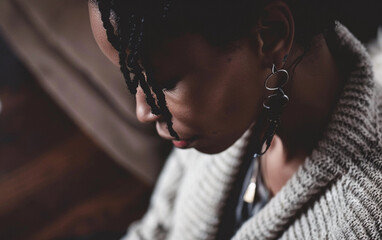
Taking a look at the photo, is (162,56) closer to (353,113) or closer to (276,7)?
(276,7)

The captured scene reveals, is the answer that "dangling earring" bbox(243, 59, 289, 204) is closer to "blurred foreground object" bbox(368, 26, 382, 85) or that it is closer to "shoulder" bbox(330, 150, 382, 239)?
"shoulder" bbox(330, 150, 382, 239)

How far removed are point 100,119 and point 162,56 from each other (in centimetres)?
99

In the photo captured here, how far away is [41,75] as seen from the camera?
1.75 meters

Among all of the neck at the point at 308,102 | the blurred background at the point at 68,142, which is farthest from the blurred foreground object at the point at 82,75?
the neck at the point at 308,102

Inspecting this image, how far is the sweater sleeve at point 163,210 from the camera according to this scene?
3.26 feet

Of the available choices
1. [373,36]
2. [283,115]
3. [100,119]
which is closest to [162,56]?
[283,115]

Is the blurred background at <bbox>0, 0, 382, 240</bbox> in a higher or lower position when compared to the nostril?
lower

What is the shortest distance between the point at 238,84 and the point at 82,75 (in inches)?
40.3

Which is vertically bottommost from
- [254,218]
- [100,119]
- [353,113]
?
[100,119]

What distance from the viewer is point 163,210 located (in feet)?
3.30

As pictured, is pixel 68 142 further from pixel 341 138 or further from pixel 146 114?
pixel 341 138

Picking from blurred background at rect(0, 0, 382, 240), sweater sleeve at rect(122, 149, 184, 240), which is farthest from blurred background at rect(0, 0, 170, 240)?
A: sweater sleeve at rect(122, 149, 184, 240)

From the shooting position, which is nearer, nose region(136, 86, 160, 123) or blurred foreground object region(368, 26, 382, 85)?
nose region(136, 86, 160, 123)

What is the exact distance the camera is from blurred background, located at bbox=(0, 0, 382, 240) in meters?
1.33
